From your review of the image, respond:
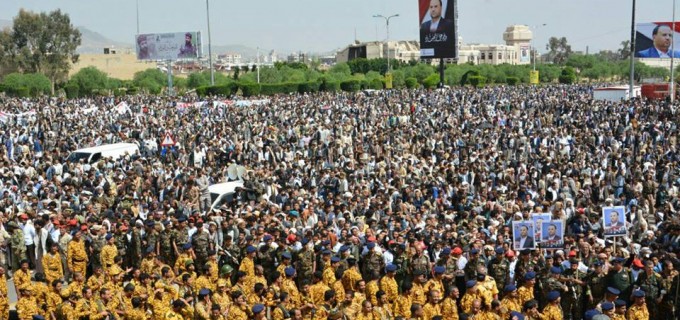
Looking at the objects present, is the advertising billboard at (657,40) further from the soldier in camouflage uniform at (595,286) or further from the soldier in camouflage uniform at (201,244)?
the soldier in camouflage uniform at (201,244)

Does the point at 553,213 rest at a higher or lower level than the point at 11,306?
higher

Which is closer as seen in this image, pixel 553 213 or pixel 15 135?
pixel 553 213

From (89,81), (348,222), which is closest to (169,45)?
(89,81)

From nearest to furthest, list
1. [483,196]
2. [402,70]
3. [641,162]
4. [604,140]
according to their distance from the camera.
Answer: [483,196], [641,162], [604,140], [402,70]

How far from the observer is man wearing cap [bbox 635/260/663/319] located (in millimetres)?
8969

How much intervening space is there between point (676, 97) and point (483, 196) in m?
23.7

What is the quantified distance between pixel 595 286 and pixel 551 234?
171 centimetres

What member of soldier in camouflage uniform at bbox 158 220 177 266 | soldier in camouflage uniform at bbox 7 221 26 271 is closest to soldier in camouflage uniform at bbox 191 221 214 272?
soldier in camouflage uniform at bbox 158 220 177 266

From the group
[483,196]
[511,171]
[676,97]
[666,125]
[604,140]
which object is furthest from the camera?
[676,97]

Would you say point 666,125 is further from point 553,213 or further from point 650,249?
point 650,249

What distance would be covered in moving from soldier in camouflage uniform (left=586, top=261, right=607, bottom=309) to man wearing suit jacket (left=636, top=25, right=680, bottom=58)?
31.7m

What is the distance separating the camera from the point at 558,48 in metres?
152

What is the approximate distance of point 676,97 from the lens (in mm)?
35406

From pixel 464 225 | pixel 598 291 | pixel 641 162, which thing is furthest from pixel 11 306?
pixel 641 162
